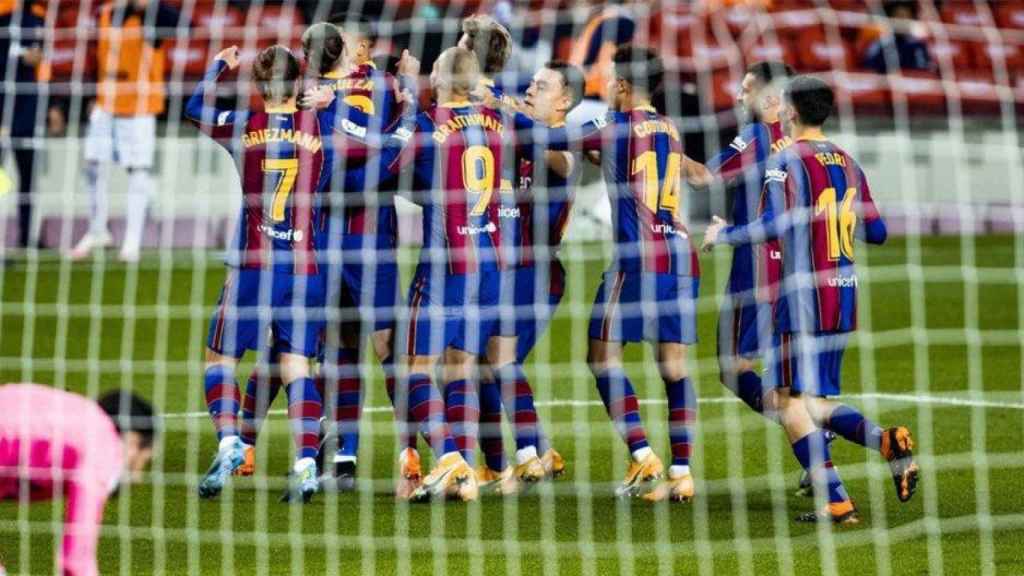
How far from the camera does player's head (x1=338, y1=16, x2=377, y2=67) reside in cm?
877

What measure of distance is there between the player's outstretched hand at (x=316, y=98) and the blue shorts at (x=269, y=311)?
2.27ft

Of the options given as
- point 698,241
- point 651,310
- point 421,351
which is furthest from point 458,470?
point 698,241

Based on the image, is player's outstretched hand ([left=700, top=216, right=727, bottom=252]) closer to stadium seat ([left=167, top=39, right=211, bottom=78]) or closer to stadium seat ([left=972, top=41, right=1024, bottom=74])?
stadium seat ([left=167, top=39, right=211, bottom=78])

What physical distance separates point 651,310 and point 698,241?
823 centimetres

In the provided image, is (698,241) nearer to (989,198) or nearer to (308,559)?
(989,198)

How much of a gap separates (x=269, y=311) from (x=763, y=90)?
2.18m

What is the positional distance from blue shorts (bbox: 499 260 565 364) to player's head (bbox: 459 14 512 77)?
33.2 inches

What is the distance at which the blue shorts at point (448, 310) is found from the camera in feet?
26.9

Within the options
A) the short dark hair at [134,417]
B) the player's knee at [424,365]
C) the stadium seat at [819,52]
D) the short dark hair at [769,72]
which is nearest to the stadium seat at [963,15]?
the stadium seat at [819,52]

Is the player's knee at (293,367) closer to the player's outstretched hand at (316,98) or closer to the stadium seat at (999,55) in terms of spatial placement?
the player's outstretched hand at (316,98)

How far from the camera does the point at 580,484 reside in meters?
8.69

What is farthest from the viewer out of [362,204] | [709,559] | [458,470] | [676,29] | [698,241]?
[676,29]

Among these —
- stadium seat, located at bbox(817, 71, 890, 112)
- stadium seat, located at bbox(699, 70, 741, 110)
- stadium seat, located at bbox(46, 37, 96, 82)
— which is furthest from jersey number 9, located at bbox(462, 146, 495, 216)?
stadium seat, located at bbox(699, 70, 741, 110)

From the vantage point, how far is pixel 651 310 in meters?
8.32
